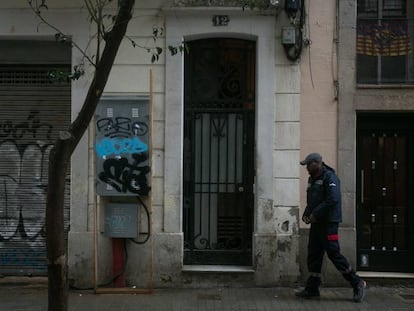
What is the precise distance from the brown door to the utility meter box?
3243 mm

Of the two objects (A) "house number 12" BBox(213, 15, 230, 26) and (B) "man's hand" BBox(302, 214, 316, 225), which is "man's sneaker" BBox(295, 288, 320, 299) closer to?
(B) "man's hand" BBox(302, 214, 316, 225)

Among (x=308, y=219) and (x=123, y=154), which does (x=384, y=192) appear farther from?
(x=123, y=154)

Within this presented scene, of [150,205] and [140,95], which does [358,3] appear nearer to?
[140,95]

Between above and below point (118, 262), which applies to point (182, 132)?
above

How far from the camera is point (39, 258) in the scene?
8797 millimetres

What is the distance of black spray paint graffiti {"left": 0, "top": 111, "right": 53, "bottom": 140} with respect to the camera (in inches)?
346

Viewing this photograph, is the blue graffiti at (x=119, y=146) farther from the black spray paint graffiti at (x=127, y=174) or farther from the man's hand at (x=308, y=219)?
Result: the man's hand at (x=308, y=219)

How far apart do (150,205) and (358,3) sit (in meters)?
4.16

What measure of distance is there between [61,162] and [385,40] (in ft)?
18.1

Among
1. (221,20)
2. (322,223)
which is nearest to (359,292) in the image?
(322,223)

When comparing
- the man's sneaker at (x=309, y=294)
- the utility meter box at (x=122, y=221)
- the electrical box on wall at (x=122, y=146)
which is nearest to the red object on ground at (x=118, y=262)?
the utility meter box at (x=122, y=221)

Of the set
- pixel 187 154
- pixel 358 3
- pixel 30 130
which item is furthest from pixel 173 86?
pixel 358 3

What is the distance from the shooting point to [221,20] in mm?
8375

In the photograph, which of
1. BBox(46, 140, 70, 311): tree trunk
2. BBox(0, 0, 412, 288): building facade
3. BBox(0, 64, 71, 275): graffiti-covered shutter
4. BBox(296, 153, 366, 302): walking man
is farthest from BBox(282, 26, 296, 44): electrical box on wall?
BBox(46, 140, 70, 311): tree trunk
